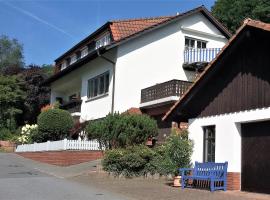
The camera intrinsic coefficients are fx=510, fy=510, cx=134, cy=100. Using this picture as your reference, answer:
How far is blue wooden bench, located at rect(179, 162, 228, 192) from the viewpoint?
1617cm

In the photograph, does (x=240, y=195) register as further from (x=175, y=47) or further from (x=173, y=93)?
(x=175, y=47)

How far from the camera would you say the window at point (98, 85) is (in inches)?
1284

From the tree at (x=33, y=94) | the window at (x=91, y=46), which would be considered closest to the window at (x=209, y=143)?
the window at (x=91, y=46)

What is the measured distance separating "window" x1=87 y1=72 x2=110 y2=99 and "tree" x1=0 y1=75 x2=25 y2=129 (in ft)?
45.3

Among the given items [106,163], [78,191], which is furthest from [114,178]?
[78,191]

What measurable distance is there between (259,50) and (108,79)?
58.1ft

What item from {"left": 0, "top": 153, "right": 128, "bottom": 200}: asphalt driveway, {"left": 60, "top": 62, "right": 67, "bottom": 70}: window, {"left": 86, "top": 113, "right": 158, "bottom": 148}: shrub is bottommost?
Answer: {"left": 0, "top": 153, "right": 128, "bottom": 200}: asphalt driveway

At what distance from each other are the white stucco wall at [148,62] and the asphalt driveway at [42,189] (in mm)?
10171

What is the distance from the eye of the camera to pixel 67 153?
84.7ft

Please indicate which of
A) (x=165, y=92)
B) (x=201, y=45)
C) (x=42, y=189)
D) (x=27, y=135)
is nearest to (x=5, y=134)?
(x=27, y=135)

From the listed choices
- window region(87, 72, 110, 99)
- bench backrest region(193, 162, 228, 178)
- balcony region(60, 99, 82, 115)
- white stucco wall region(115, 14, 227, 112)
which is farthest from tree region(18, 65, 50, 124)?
bench backrest region(193, 162, 228, 178)

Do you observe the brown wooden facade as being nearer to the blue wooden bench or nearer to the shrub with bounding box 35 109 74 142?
the blue wooden bench

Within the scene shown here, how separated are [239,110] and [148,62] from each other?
15.9 metres

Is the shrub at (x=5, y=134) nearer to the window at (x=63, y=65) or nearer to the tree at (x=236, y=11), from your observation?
the window at (x=63, y=65)
